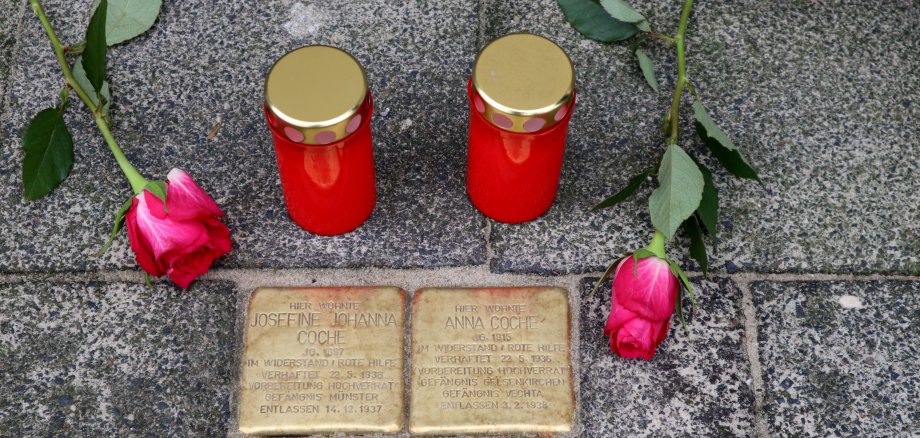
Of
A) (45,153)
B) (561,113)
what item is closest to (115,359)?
(45,153)

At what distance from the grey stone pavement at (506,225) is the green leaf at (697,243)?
54 millimetres

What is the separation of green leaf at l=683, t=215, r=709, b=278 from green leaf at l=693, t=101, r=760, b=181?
98 millimetres

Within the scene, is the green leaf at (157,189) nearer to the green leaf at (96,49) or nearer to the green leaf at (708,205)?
the green leaf at (96,49)

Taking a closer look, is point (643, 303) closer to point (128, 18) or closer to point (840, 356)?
point (840, 356)

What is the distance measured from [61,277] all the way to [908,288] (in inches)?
46.7

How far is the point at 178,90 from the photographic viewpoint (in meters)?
1.34

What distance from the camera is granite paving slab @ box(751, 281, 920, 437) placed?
112 cm

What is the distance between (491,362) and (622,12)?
22.7 inches

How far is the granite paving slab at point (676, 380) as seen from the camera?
1.12 m

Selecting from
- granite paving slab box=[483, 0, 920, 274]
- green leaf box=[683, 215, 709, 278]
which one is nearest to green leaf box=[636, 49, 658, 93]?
granite paving slab box=[483, 0, 920, 274]

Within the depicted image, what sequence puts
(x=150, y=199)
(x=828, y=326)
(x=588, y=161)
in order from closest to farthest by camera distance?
(x=150, y=199)
(x=828, y=326)
(x=588, y=161)

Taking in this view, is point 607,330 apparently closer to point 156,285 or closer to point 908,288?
point 908,288

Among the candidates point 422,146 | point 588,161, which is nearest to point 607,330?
point 588,161

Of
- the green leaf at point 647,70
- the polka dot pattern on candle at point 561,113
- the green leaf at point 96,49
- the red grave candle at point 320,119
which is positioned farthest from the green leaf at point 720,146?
the green leaf at point 96,49
